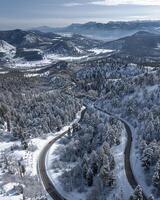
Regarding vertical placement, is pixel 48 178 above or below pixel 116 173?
below

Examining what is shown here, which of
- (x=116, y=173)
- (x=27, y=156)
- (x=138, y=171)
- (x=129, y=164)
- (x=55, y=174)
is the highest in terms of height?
(x=138, y=171)

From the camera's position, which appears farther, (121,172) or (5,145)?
(5,145)

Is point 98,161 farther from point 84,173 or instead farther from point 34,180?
point 34,180

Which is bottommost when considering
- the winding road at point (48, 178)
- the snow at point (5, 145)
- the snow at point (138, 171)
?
the snow at point (5, 145)

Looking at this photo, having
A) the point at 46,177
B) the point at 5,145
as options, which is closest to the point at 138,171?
the point at 46,177

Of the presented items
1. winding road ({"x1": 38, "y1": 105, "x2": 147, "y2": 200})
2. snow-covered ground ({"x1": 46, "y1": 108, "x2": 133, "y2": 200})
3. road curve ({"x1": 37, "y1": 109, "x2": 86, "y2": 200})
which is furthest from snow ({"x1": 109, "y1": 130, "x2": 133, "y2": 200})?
road curve ({"x1": 37, "y1": 109, "x2": 86, "y2": 200})

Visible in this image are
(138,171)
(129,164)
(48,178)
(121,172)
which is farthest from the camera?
(48,178)

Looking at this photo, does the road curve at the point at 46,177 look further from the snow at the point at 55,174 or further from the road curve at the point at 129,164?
the road curve at the point at 129,164

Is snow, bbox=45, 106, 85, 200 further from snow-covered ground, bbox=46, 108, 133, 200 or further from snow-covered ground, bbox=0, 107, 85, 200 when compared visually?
snow-covered ground, bbox=0, 107, 85, 200

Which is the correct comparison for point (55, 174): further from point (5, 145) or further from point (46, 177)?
point (5, 145)

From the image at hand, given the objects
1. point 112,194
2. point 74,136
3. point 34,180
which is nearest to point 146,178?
point 112,194

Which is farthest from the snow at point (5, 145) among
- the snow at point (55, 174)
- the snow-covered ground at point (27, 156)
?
Result: the snow at point (55, 174)
